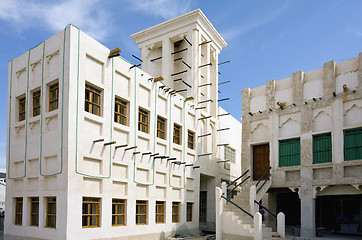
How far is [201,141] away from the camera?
23250mm

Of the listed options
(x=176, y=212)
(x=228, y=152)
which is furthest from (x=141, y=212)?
(x=228, y=152)

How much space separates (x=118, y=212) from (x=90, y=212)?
1.75 m

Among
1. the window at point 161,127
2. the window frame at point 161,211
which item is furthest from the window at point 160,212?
the window at point 161,127

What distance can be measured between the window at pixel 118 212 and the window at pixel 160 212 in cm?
280

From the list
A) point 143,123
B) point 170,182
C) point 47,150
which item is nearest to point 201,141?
point 170,182

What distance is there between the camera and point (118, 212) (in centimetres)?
1579

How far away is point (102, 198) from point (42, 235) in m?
2.72

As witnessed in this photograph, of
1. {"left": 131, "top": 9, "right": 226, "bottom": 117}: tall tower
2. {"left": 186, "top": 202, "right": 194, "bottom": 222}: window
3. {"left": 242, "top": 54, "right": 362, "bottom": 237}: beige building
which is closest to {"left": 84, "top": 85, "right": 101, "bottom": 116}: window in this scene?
{"left": 186, "top": 202, "right": 194, "bottom": 222}: window

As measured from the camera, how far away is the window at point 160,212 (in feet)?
60.6

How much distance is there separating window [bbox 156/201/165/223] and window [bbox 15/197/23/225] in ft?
21.7

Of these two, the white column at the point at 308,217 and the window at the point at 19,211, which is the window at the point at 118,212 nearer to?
the window at the point at 19,211

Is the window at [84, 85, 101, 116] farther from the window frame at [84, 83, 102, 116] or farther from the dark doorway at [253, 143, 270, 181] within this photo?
the dark doorway at [253, 143, 270, 181]

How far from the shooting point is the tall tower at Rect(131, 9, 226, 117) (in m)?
24.5

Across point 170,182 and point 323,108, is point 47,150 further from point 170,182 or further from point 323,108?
point 323,108
